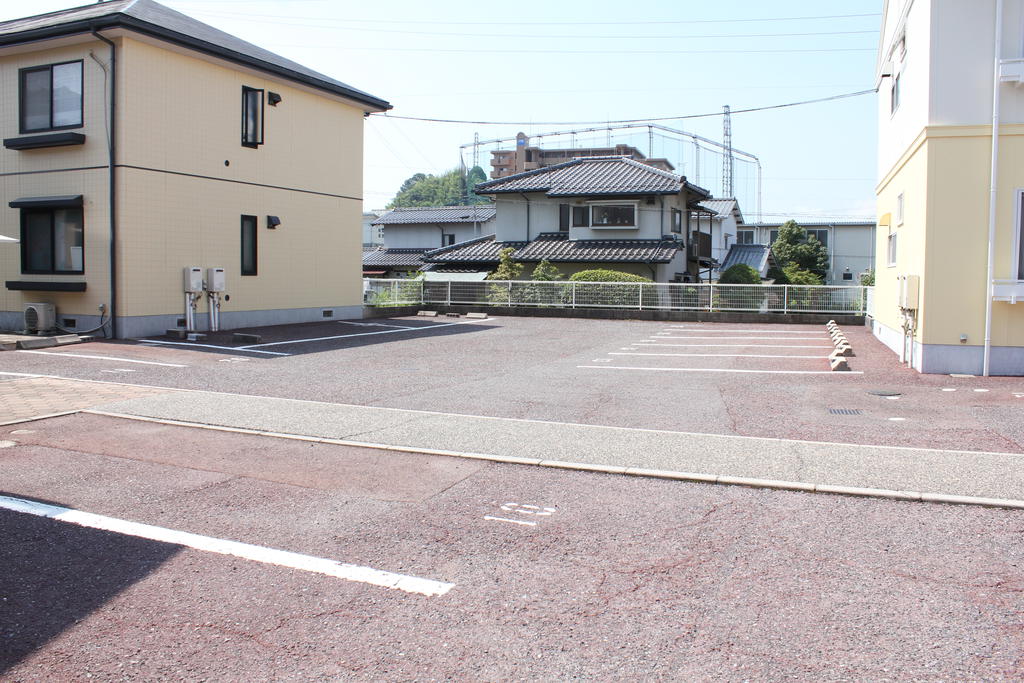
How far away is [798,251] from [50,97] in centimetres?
3903

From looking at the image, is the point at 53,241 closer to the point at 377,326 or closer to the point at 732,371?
the point at 377,326

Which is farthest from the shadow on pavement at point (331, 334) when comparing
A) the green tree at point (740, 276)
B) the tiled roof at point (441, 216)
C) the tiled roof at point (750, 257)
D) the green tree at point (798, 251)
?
the green tree at point (798, 251)

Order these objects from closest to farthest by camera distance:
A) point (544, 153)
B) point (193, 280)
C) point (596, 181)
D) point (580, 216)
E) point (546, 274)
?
point (193, 280) → point (546, 274) → point (580, 216) → point (596, 181) → point (544, 153)

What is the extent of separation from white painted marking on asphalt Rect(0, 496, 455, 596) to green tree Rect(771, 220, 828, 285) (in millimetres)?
43778

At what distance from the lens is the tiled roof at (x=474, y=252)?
1248 inches

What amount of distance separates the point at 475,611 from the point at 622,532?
126 cm

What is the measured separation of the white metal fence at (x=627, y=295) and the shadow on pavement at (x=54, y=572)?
18826 mm

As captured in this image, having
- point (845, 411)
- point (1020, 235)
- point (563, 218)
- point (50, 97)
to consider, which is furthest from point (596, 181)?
point (845, 411)

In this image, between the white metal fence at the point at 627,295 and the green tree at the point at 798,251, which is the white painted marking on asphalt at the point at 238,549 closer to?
the white metal fence at the point at 627,295

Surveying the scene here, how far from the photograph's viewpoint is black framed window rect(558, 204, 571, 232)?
103 feet

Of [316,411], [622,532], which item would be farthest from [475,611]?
[316,411]

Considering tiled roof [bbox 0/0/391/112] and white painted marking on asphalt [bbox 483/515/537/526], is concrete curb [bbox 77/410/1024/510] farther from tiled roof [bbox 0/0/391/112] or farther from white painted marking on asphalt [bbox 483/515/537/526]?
tiled roof [bbox 0/0/391/112]

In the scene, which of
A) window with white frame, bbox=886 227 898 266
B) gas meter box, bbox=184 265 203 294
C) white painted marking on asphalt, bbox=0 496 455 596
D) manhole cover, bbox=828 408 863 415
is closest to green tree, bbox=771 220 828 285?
window with white frame, bbox=886 227 898 266

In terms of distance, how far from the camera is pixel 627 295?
2375 centimetres
